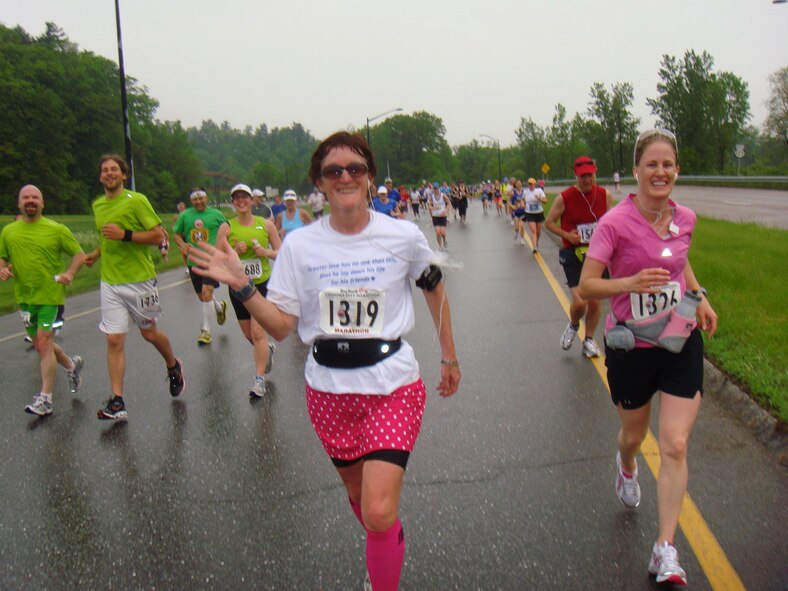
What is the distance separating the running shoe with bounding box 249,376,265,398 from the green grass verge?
3.94 metres

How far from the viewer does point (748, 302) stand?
9234 millimetres

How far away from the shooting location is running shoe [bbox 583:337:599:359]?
7.81m

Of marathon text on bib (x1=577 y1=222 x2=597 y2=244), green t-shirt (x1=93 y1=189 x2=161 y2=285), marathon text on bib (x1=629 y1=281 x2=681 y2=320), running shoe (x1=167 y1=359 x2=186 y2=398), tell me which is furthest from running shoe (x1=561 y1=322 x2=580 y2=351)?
marathon text on bib (x1=629 y1=281 x2=681 y2=320)

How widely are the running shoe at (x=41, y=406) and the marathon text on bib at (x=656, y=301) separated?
5123mm

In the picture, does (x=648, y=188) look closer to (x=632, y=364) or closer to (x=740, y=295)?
(x=632, y=364)

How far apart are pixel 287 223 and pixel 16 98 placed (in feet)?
228

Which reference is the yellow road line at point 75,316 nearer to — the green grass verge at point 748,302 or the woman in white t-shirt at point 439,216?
the green grass verge at point 748,302

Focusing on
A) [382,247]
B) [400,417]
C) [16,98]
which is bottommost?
[400,417]

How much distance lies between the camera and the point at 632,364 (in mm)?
3795

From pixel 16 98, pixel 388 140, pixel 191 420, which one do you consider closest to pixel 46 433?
pixel 191 420

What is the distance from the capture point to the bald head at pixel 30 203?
6691 mm

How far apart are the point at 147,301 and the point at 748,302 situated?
6.69m

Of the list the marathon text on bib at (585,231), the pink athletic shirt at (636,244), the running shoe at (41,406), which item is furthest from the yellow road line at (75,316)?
the pink athletic shirt at (636,244)

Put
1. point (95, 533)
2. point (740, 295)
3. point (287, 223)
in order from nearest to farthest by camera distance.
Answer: point (95, 533) → point (740, 295) → point (287, 223)
